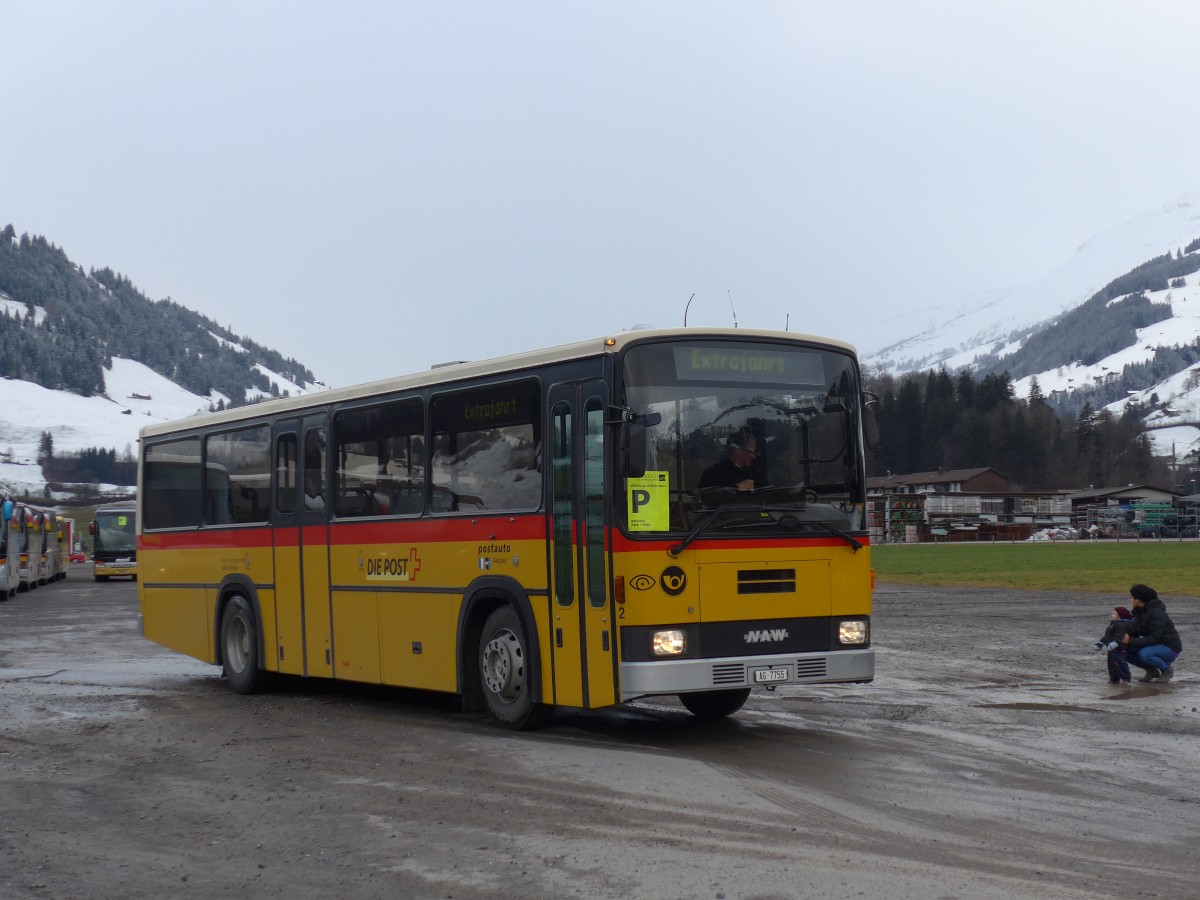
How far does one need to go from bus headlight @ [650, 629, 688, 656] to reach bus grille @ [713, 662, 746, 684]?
1.02 ft

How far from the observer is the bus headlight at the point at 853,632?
37.8 ft

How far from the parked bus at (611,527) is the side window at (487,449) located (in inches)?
0.8

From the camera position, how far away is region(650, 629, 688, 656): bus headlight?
34.9 ft

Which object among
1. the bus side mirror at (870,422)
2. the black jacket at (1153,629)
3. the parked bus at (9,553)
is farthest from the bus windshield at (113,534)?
the bus side mirror at (870,422)

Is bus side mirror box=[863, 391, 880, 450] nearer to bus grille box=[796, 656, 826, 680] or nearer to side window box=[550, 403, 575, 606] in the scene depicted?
bus grille box=[796, 656, 826, 680]

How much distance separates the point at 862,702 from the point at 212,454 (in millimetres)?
7850

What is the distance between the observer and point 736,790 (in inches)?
357

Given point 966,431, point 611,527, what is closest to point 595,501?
point 611,527

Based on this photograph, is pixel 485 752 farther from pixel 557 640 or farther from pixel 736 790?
pixel 736 790

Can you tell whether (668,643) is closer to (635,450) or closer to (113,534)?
(635,450)

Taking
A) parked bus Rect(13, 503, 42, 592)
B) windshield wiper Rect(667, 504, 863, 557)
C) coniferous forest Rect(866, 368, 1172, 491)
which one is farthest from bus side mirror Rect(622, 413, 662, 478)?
coniferous forest Rect(866, 368, 1172, 491)

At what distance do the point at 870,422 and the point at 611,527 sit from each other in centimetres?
249

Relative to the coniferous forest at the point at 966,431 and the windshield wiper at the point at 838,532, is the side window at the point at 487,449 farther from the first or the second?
the coniferous forest at the point at 966,431

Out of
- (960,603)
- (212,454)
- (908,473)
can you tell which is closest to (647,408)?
(212,454)
